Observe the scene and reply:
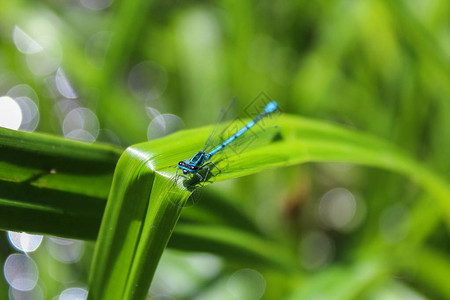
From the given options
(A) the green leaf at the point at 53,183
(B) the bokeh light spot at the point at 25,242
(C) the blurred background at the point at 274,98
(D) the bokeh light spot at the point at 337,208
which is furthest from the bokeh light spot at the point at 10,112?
(A) the green leaf at the point at 53,183

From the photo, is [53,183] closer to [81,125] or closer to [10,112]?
[81,125]

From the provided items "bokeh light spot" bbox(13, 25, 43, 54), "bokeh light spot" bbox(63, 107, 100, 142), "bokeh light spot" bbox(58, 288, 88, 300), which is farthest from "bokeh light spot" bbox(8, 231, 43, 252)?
"bokeh light spot" bbox(13, 25, 43, 54)

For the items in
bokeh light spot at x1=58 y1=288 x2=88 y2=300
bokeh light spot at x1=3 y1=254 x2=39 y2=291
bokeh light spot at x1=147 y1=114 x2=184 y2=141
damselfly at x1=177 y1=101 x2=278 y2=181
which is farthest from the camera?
bokeh light spot at x1=147 y1=114 x2=184 y2=141

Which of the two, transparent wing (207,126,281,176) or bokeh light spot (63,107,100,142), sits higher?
bokeh light spot (63,107,100,142)

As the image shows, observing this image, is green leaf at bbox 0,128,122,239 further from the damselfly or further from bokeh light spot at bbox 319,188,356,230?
bokeh light spot at bbox 319,188,356,230

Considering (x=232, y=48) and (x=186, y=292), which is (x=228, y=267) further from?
(x=232, y=48)

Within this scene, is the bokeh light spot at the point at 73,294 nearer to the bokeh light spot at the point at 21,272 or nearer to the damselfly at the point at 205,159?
the bokeh light spot at the point at 21,272

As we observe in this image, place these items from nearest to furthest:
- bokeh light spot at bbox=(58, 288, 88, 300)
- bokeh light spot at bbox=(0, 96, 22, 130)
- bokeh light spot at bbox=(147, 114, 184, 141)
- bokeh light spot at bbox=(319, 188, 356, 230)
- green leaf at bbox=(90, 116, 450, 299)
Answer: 1. green leaf at bbox=(90, 116, 450, 299)
2. bokeh light spot at bbox=(58, 288, 88, 300)
3. bokeh light spot at bbox=(319, 188, 356, 230)
4. bokeh light spot at bbox=(147, 114, 184, 141)
5. bokeh light spot at bbox=(0, 96, 22, 130)

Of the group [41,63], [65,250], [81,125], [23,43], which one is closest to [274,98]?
[81,125]

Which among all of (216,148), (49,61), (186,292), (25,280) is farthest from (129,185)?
(49,61)
